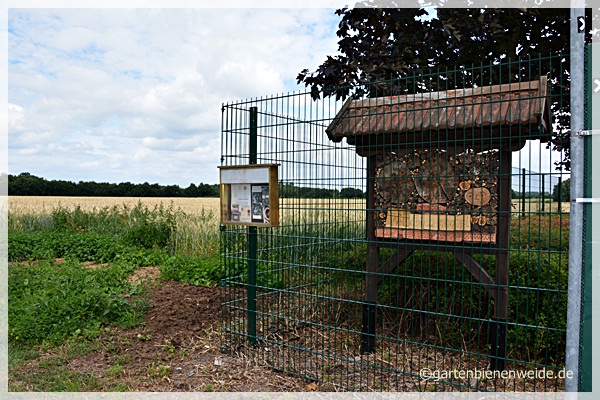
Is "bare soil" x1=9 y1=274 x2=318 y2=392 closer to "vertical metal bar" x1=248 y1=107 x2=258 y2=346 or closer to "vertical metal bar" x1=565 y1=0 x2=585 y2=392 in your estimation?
"vertical metal bar" x1=248 y1=107 x2=258 y2=346

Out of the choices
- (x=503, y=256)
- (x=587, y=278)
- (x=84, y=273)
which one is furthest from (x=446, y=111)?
(x=84, y=273)

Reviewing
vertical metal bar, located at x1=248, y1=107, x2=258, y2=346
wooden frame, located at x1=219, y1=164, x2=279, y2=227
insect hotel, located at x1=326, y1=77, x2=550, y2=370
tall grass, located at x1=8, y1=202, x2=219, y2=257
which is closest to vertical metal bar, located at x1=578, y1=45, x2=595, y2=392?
insect hotel, located at x1=326, y1=77, x2=550, y2=370

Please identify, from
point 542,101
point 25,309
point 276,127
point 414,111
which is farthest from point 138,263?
point 542,101

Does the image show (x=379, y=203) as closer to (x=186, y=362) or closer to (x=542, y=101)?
(x=542, y=101)

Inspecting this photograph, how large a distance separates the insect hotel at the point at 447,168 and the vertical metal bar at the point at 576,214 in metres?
0.64

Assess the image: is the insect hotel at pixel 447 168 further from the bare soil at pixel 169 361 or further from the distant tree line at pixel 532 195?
the bare soil at pixel 169 361

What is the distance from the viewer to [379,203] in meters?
4.79

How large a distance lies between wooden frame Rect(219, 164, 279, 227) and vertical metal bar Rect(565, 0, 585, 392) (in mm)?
2582

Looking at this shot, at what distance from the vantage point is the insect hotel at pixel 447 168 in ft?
13.4

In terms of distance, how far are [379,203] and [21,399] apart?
3664 mm

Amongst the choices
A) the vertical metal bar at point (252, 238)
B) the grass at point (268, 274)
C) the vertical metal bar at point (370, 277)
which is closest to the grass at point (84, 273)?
the grass at point (268, 274)

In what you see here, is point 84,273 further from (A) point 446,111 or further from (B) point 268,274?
(A) point 446,111

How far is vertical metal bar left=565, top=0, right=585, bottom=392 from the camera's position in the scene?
3160 mm

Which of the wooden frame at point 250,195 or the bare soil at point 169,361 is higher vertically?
the wooden frame at point 250,195
